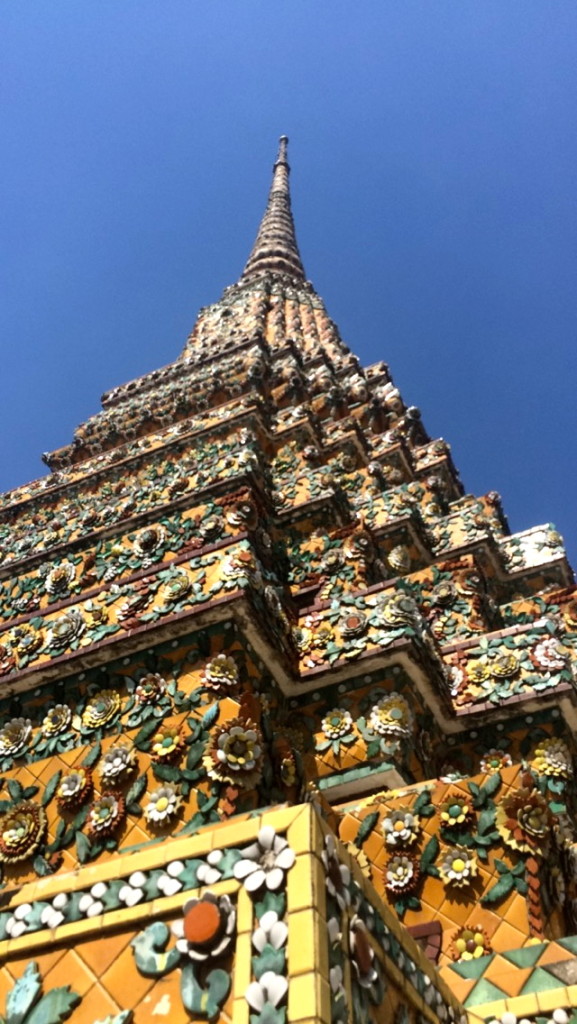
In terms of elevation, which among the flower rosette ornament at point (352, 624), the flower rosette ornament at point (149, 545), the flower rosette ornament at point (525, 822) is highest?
the flower rosette ornament at point (149, 545)

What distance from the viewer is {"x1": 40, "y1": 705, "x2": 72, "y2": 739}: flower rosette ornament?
577 cm

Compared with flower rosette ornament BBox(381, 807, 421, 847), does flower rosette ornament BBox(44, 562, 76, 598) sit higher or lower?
higher

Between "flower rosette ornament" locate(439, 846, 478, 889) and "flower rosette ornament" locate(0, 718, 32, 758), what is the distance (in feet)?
8.47

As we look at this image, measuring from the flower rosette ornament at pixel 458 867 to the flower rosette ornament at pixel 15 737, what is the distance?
8.47 feet

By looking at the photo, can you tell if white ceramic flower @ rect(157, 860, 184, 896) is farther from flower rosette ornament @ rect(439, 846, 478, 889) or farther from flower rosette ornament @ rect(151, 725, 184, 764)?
flower rosette ornament @ rect(439, 846, 478, 889)

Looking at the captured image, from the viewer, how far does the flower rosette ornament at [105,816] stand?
507cm

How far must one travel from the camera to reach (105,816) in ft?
16.8

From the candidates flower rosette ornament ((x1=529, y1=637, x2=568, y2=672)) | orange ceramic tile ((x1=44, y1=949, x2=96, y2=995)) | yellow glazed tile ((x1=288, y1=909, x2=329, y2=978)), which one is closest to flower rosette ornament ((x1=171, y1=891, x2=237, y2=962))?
yellow glazed tile ((x1=288, y1=909, x2=329, y2=978))

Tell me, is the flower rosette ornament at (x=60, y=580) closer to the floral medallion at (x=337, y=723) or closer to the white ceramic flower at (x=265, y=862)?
the floral medallion at (x=337, y=723)

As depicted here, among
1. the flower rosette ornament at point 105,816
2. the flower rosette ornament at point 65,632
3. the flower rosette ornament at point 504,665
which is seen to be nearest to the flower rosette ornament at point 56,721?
the flower rosette ornament at point 65,632

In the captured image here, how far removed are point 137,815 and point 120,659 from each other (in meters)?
1.16

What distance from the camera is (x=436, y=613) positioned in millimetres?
8992

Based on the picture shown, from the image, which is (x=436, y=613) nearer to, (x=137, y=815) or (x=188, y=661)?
(x=188, y=661)

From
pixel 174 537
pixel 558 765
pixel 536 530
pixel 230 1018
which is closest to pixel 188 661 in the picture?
pixel 174 537
